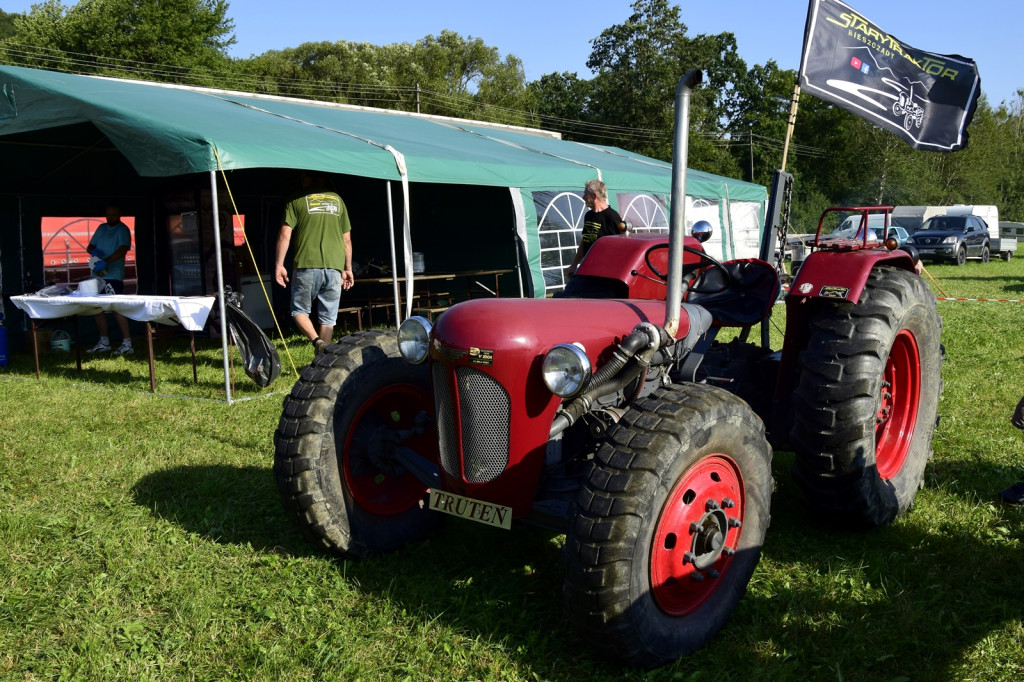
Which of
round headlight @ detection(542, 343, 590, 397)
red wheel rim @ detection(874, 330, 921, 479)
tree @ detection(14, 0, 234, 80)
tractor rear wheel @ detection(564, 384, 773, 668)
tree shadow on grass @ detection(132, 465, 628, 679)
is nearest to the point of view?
tractor rear wheel @ detection(564, 384, 773, 668)

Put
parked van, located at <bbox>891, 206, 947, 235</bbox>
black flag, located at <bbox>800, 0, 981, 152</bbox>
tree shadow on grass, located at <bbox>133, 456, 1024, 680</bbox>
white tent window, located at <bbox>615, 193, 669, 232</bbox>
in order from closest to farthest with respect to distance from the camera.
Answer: tree shadow on grass, located at <bbox>133, 456, 1024, 680</bbox> < black flag, located at <bbox>800, 0, 981, 152</bbox> < white tent window, located at <bbox>615, 193, 669, 232</bbox> < parked van, located at <bbox>891, 206, 947, 235</bbox>

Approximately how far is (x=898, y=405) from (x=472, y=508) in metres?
2.52

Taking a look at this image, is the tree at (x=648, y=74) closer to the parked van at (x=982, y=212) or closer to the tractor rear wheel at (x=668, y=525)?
the parked van at (x=982, y=212)

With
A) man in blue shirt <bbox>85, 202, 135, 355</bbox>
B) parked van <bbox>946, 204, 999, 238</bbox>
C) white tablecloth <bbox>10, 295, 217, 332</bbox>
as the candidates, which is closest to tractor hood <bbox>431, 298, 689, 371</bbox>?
white tablecloth <bbox>10, 295, 217, 332</bbox>

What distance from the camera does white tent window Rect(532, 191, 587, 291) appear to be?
35.5 feet

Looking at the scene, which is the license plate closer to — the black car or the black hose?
the black hose

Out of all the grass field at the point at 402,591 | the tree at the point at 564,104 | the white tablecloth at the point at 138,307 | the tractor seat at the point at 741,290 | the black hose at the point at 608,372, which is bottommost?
the grass field at the point at 402,591

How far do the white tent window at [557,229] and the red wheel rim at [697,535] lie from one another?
821 cm

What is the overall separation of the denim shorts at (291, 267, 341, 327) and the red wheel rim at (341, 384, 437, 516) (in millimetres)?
3747

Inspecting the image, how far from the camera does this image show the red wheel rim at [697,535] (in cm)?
255

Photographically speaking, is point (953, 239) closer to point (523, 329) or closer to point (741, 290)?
point (741, 290)

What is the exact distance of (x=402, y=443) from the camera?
10.8 ft

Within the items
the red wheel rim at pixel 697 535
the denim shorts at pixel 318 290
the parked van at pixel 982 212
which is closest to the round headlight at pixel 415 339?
the red wheel rim at pixel 697 535

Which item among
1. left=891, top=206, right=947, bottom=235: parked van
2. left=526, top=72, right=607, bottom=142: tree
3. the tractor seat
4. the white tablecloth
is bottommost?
the white tablecloth
